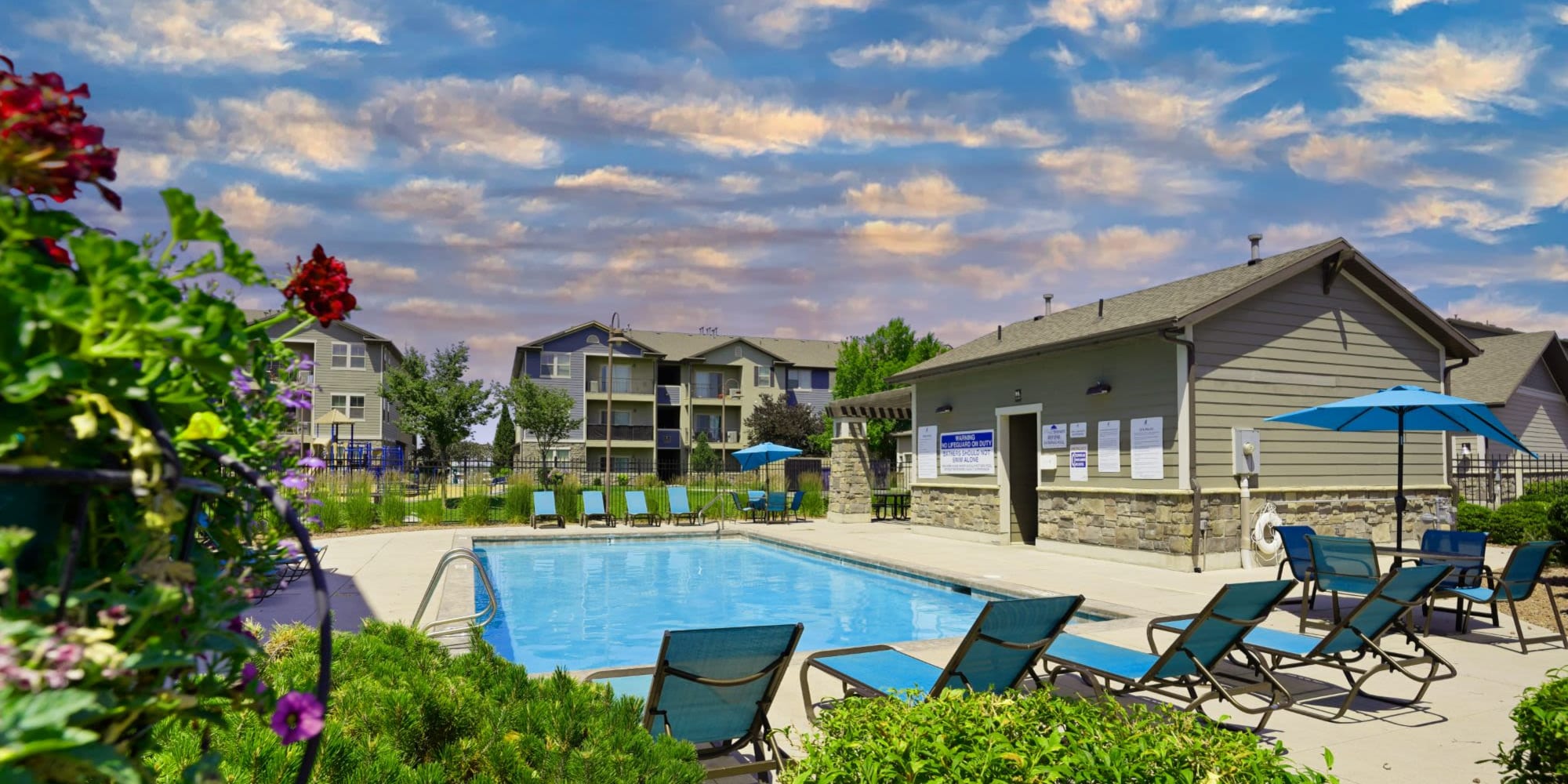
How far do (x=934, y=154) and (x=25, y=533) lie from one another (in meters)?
21.9

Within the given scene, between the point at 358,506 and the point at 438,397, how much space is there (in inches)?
745

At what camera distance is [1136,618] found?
7828 millimetres

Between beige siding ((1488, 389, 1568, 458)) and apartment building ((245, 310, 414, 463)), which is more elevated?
apartment building ((245, 310, 414, 463))

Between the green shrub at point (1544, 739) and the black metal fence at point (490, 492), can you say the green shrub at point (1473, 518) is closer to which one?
the black metal fence at point (490, 492)

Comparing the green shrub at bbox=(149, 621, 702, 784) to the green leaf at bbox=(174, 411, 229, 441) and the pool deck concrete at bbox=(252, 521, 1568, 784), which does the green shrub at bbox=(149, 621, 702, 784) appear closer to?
the pool deck concrete at bbox=(252, 521, 1568, 784)

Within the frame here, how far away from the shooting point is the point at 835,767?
2.22m

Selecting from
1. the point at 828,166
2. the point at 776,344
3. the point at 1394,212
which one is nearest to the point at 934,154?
the point at 828,166

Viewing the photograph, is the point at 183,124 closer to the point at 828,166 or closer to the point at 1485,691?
the point at 1485,691

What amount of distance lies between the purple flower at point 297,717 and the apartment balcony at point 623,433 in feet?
144

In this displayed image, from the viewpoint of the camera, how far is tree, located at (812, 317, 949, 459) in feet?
138

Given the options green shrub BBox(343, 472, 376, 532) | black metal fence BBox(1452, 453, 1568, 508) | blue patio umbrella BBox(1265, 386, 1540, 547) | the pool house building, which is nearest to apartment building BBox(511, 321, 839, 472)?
green shrub BBox(343, 472, 376, 532)

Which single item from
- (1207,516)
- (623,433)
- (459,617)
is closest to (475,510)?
(459,617)

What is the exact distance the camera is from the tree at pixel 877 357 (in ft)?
138

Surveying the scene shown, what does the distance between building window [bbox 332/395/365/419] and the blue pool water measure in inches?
1016
